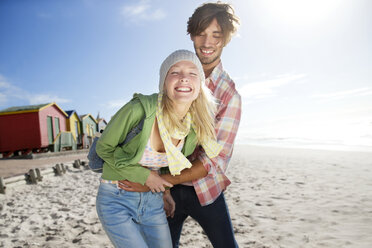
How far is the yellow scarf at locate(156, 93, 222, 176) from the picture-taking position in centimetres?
176

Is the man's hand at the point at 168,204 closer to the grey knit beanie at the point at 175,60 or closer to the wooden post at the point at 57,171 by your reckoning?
the grey knit beanie at the point at 175,60

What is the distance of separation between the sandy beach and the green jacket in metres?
2.76

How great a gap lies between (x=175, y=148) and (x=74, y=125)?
27.7 meters

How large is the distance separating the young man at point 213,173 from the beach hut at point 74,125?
26.1 m

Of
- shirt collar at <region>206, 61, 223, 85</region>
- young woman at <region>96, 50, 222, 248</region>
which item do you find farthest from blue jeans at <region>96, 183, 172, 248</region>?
shirt collar at <region>206, 61, 223, 85</region>

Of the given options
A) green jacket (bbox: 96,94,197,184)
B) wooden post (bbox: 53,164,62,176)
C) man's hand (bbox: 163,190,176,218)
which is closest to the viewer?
green jacket (bbox: 96,94,197,184)

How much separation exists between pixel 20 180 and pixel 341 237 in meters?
9.12

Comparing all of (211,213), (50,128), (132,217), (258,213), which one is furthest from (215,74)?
(50,128)

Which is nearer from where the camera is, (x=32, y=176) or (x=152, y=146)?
(x=152, y=146)

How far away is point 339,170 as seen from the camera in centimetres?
965

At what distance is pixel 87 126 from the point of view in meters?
30.4

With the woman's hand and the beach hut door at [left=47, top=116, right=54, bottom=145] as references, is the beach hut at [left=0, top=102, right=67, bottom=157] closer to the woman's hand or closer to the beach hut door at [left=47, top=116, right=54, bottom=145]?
the beach hut door at [left=47, top=116, right=54, bottom=145]

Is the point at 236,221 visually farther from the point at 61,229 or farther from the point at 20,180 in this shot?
the point at 20,180

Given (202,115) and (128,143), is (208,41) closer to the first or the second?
(202,115)
